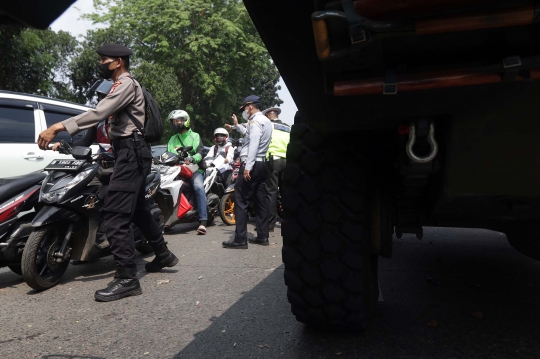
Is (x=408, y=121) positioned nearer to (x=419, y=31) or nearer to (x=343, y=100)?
(x=343, y=100)

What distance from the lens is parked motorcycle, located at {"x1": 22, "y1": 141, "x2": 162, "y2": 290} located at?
3.99 m

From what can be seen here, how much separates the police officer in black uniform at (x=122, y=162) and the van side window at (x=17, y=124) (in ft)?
8.96

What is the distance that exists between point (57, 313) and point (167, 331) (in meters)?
0.91

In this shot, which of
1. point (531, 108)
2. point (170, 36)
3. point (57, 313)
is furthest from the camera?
point (170, 36)

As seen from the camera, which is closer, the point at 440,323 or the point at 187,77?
the point at 440,323

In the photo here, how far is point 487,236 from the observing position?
633cm

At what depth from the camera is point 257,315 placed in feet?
10.8

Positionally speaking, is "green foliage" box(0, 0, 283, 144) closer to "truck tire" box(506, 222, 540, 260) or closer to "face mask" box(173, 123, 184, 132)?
"face mask" box(173, 123, 184, 132)

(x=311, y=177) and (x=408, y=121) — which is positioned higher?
(x=408, y=121)

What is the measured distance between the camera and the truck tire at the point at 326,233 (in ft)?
8.29

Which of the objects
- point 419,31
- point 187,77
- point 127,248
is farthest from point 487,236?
point 187,77

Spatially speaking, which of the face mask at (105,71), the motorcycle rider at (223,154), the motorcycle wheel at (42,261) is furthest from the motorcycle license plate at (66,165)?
the motorcycle rider at (223,154)

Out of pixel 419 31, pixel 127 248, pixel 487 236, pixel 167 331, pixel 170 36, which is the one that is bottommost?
pixel 487 236

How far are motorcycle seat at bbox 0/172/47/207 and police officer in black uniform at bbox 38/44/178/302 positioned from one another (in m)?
0.83
